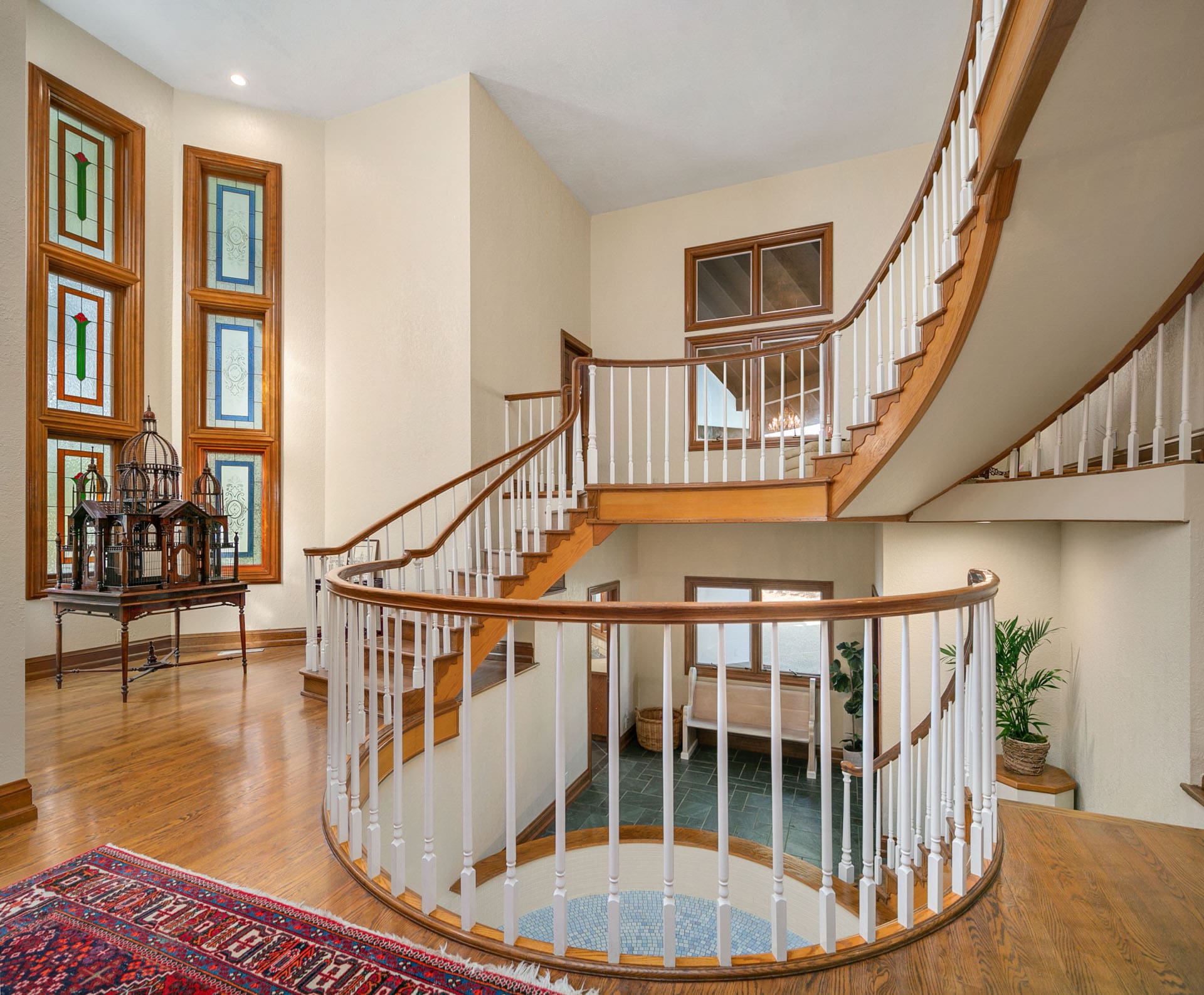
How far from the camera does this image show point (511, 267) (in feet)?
19.5

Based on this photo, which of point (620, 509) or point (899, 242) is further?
point (620, 509)

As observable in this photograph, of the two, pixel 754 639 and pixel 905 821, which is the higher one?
pixel 905 821

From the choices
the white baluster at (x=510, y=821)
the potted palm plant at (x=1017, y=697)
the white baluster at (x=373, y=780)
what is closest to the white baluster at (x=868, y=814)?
the white baluster at (x=510, y=821)

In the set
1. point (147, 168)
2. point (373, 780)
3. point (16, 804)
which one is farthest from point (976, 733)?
point (147, 168)

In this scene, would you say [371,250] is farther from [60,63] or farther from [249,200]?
[60,63]

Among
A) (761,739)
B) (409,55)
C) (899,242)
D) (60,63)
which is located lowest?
(761,739)

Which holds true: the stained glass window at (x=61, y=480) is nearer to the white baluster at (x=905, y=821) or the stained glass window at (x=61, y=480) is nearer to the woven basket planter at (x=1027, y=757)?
the white baluster at (x=905, y=821)

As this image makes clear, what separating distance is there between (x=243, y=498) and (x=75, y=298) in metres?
1.93

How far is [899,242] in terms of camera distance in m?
3.45

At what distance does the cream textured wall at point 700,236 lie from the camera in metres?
6.50

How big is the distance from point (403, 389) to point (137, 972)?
4.56 metres

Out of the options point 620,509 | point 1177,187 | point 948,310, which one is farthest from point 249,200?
point 1177,187

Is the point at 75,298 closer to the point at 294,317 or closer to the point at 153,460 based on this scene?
the point at 153,460

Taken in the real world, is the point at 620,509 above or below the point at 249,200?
below
